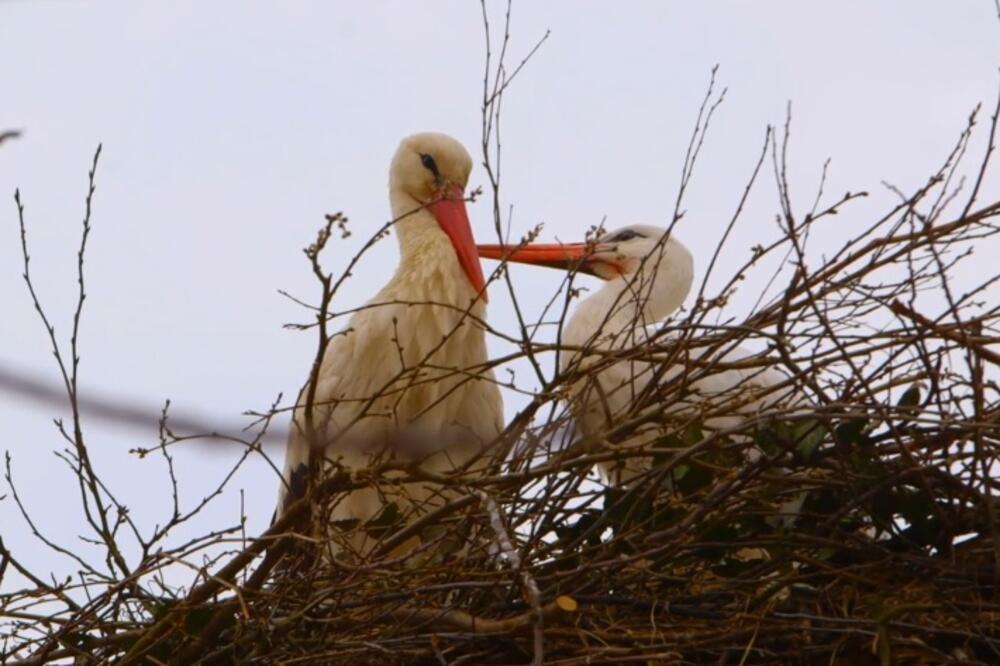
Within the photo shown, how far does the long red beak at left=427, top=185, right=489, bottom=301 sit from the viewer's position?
13.3 feet

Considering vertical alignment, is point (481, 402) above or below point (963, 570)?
above

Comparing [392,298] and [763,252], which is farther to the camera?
[392,298]

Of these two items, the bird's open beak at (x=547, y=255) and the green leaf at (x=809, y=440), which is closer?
the green leaf at (x=809, y=440)

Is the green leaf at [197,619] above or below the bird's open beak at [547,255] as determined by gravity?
below

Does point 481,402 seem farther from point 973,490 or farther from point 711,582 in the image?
point 973,490

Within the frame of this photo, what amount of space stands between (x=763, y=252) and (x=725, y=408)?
300mm

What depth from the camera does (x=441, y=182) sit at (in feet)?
13.8

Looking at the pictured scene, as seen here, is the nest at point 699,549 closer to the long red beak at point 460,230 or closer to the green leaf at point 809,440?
the green leaf at point 809,440

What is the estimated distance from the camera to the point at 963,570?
2.38 metres

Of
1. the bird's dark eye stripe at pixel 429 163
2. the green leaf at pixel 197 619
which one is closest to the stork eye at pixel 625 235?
the bird's dark eye stripe at pixel 429 163

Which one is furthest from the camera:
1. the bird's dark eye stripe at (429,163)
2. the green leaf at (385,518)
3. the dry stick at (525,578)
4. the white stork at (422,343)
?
A: the bird's dark eye stripe at (429,163)

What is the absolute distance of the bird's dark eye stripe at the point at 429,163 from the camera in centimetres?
422

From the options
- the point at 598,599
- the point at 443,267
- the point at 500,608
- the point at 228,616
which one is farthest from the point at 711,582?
the point at 443,267

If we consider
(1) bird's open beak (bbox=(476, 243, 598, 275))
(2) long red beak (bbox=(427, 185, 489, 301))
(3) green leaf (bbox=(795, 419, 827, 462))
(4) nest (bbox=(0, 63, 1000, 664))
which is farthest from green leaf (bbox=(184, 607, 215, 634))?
(1) bird's open beak (bbox=(476, 243, 598, 275))
